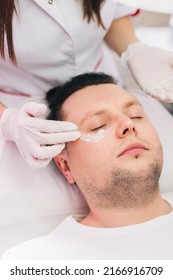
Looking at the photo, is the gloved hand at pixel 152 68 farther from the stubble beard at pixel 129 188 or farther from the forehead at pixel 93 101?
the stubble beard at pixel 129 188

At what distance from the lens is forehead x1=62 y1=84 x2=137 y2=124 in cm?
135

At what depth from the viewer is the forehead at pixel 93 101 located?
135 cm

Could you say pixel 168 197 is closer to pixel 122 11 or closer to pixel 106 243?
pixel 106 243

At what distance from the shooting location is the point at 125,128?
1.26 metres

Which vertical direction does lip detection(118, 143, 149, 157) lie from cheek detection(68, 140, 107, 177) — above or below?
above

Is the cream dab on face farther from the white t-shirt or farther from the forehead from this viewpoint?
the white t-shirt

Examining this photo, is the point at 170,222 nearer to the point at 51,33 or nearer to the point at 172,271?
the point at 172,271

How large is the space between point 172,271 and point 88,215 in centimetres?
35

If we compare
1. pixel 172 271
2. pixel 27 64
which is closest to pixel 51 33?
pixel 27 64

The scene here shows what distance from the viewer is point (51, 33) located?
1.41m

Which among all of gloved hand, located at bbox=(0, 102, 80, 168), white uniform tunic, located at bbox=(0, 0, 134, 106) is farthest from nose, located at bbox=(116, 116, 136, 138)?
white uniform tunic, located at bbox=(0, 0, 134, 106)

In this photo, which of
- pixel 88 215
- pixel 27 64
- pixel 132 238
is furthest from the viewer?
pixel 27 64

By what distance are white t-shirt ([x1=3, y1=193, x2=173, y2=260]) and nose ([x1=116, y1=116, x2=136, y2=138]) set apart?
24 centimetres

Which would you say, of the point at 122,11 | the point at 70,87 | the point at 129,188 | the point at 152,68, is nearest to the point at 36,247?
the point at 129,188
